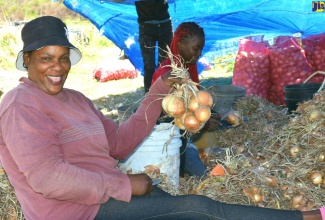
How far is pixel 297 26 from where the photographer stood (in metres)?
5.92

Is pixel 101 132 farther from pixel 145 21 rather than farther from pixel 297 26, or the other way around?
pixel 297 26

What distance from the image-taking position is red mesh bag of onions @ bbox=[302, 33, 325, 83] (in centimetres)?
602

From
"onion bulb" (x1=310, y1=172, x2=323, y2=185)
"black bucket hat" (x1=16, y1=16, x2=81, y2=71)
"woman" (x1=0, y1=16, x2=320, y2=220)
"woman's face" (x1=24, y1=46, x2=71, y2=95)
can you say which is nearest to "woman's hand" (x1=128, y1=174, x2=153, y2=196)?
"woman" (x1=0, y1=16, x2=320, y2=220)

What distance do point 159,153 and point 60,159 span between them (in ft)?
3.96

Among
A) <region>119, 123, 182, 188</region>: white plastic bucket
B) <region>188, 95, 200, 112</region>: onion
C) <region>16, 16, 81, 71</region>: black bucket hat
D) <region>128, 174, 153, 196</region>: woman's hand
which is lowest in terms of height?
<region>119, 123, 182, 188</region>: white plastic bucket

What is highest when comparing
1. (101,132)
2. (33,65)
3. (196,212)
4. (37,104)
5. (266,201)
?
(33,65)

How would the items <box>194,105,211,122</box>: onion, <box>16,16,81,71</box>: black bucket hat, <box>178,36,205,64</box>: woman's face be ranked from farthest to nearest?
1. <box>178,36,205,64</box>: woman's face
2. <box>194,105,211,122</box>: onion
3. <box>16,16,81,71</box>: black bucket hat

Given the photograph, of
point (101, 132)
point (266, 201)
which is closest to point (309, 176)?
point (266, 201)

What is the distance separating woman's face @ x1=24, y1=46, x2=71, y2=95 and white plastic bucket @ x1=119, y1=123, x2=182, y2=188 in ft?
3.45

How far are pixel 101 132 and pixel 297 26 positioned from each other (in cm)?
436

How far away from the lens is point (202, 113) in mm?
2426

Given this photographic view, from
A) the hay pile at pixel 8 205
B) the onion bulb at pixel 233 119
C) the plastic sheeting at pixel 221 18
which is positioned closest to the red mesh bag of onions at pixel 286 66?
the plastic sheeting at pixel 221 18

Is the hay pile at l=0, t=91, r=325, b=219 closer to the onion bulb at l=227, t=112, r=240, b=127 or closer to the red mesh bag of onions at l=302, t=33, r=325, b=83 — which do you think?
the onion bulb at l=227, t=112, r=240, b=127

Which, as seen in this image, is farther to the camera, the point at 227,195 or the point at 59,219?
the point at 227,195
